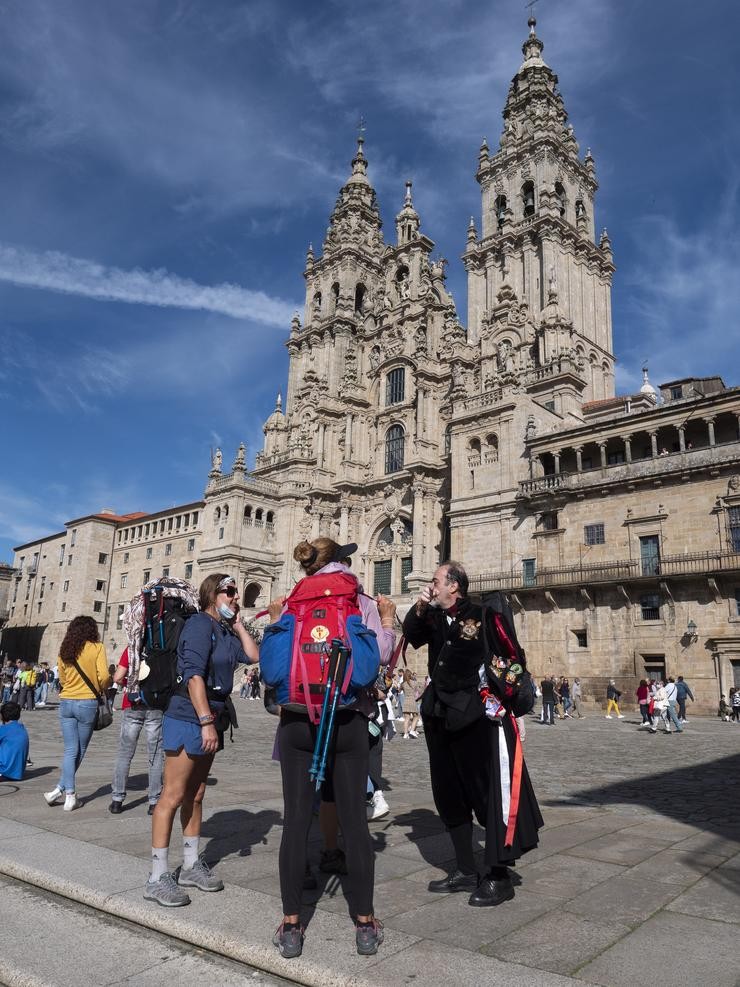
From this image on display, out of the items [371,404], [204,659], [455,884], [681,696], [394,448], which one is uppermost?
[371,404]

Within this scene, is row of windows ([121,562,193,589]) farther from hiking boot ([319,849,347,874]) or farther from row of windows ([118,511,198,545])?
hiking boot ([319,849,347,874])

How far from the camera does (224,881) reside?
4.54 m

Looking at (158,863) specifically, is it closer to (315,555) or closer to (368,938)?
(368,938)

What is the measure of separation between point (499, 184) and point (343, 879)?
5290 centimetres

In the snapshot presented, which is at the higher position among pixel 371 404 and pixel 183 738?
pixel 371 404

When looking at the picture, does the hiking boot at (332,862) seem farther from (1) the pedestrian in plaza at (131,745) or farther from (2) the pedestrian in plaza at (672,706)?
(2) the pedestrian in plaza at (672,706)

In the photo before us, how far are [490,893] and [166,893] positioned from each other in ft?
6.30

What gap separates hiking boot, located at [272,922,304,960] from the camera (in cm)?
333

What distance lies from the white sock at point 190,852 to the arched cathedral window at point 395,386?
46.1 m

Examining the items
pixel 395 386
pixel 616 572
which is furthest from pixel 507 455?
pixel 395 386

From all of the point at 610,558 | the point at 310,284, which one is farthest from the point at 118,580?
the point at 610,558

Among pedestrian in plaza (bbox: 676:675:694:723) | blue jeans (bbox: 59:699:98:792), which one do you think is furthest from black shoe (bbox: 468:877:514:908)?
pedestrian in plaza (bbox: 676:675:694:723)

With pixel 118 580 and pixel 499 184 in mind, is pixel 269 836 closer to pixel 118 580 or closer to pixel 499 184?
pixel 499 184

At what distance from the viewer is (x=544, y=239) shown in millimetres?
44938
